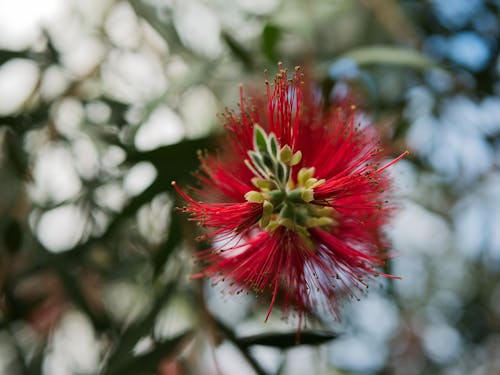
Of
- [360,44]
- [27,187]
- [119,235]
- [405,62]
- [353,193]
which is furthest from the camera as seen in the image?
[360,44]

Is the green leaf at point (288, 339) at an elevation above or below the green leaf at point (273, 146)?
below

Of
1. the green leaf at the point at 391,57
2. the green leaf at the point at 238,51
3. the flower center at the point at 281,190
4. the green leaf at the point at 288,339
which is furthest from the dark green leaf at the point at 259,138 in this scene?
the green leaf at the point at 238,51

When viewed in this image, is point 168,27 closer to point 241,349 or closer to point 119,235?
point 119,235

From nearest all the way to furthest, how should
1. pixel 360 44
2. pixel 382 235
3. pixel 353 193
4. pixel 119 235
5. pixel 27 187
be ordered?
pixel 353 193, pixel 382 235, pixel 27 187, pixel 119 235, pixel 360 44

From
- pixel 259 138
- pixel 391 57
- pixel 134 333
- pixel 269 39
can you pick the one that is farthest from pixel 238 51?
pixel 134 333

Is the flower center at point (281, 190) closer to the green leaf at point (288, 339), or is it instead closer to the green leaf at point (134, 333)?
the green leaf at point (288, 339)

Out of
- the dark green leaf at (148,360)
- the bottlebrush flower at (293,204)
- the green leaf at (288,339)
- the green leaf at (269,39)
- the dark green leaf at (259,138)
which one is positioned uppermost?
the dark green leaf at (259,138)

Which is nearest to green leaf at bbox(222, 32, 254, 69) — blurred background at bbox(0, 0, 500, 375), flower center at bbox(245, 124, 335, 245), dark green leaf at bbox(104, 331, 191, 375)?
blurred background at bbox(0, 0, 500, 375)

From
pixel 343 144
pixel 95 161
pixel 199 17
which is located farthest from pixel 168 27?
pixel 343 144
